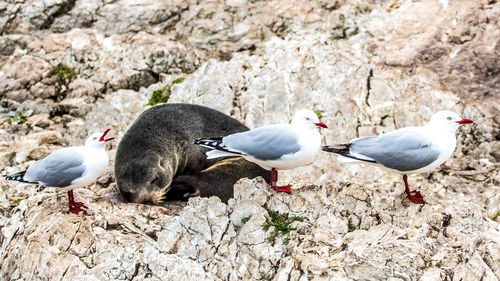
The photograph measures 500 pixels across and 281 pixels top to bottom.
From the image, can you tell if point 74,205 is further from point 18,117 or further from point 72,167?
point 18,117

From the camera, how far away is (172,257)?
16.8 feet

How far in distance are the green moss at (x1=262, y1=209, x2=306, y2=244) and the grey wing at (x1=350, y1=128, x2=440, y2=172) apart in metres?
0.92

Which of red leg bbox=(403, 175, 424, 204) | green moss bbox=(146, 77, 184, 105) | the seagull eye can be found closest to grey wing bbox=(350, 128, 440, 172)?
red leg bbox=(403, 175, 424, 204)

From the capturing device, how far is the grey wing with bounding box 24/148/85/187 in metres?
5.76

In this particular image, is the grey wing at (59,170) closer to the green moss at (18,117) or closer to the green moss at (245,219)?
the green moss at (245,219)

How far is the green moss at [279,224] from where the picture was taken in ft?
17.2

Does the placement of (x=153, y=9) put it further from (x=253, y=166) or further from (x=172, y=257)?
(x=172, y=257)

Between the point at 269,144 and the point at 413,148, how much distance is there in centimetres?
132

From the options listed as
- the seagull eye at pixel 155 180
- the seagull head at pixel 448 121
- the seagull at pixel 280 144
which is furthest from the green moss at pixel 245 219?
the seagull eye at pixel 155 180

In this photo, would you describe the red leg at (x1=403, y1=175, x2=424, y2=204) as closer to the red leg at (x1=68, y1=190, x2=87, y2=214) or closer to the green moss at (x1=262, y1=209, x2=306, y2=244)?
the green moss at (x1=262, y1=209, x2=306, y2=244)

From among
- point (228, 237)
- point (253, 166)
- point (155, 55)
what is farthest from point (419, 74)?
point (228, 237)

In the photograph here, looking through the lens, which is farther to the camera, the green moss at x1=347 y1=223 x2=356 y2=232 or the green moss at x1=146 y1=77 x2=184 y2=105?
the green moss at x1=146 y1=77 x2=184 y2=105

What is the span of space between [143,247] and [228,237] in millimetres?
771

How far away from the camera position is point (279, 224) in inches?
212
